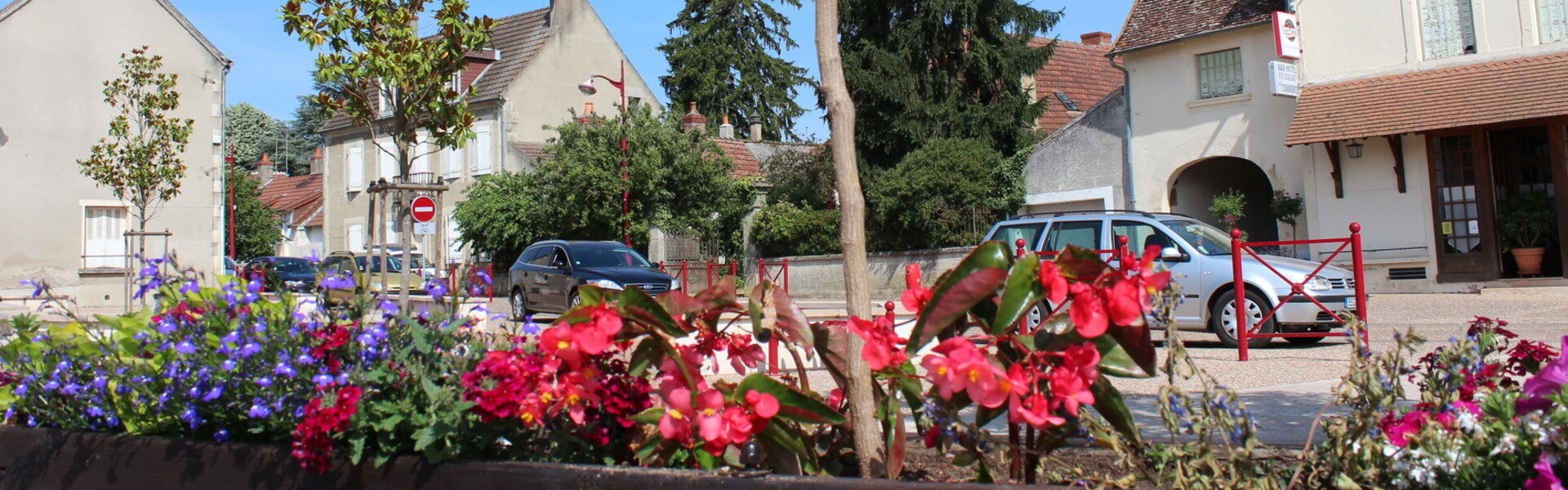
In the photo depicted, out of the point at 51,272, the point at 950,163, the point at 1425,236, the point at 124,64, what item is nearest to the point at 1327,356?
the point at 1425,236

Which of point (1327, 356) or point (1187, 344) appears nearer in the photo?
point (1327, 356)

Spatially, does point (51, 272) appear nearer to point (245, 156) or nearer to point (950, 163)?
point (950, 163)

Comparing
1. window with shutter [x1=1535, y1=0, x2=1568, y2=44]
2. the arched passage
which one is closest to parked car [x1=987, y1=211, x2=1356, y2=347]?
window with shutter [x1=1535, y1=0, x2=1568, y2=44]

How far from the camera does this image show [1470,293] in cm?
1752

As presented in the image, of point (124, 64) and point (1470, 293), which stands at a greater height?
point (124, 64)

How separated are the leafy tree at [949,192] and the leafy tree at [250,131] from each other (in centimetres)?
7177

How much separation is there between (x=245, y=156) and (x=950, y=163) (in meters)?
75.5

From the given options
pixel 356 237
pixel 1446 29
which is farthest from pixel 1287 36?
pixel 356 237

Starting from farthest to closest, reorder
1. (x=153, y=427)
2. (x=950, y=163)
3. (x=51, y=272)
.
Answer: (x=51, y=272) → (x=950, y=163) → (x=153, y=427)

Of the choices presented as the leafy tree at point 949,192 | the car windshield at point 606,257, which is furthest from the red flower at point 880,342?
the leafy tree at point 949,192

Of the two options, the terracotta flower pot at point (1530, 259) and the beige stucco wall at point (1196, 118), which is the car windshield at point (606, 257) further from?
the terracotta flower pot at point (1530, 259)

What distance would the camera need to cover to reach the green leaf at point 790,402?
2.80m

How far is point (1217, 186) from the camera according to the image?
76.9 feet

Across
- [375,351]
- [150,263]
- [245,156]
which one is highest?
[245,156]
